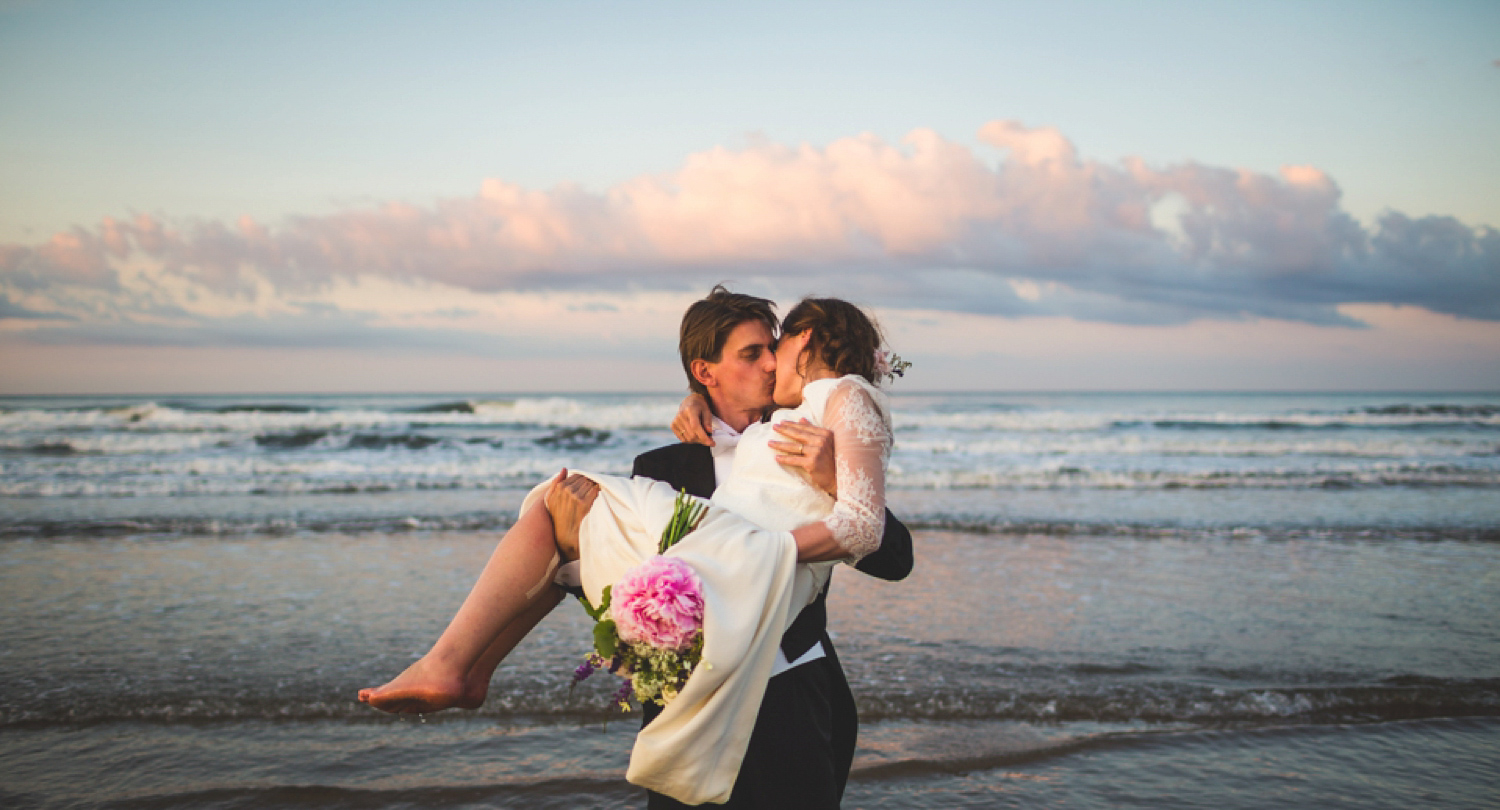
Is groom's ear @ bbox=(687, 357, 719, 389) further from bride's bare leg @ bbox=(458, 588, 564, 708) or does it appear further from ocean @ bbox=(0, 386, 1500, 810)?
ocean @ bbox=(0, 386, 1500, 810)

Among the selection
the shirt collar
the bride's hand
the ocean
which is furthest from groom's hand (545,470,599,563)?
the ocean

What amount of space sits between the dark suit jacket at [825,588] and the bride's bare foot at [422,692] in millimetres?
823

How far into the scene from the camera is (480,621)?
8.30 ft

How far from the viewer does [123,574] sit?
7574mm

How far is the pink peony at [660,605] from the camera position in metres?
2.01

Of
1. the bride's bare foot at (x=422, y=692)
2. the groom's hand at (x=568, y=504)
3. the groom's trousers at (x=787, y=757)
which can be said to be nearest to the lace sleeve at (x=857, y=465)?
the groom's trousers at (x=787, y=757)

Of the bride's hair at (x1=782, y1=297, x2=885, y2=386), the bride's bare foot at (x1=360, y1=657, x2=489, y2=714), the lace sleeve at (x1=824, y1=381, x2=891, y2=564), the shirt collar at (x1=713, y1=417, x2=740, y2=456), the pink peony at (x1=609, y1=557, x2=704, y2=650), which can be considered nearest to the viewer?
the pink peony at (x1=609, y1=557, x2=704, y2=650)

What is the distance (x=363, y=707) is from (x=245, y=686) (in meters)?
0.77

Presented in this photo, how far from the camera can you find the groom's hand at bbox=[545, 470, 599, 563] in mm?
2500

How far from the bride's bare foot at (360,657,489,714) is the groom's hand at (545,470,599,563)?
0.48 m

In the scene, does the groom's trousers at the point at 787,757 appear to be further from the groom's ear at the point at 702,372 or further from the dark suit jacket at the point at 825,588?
the groom's ear at the point at 702,372

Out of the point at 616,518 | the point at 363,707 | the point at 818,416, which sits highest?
the point at 818,416

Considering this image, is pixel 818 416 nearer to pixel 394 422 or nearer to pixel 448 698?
pixel 448 698

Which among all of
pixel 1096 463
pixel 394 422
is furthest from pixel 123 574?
pixel 394 422
